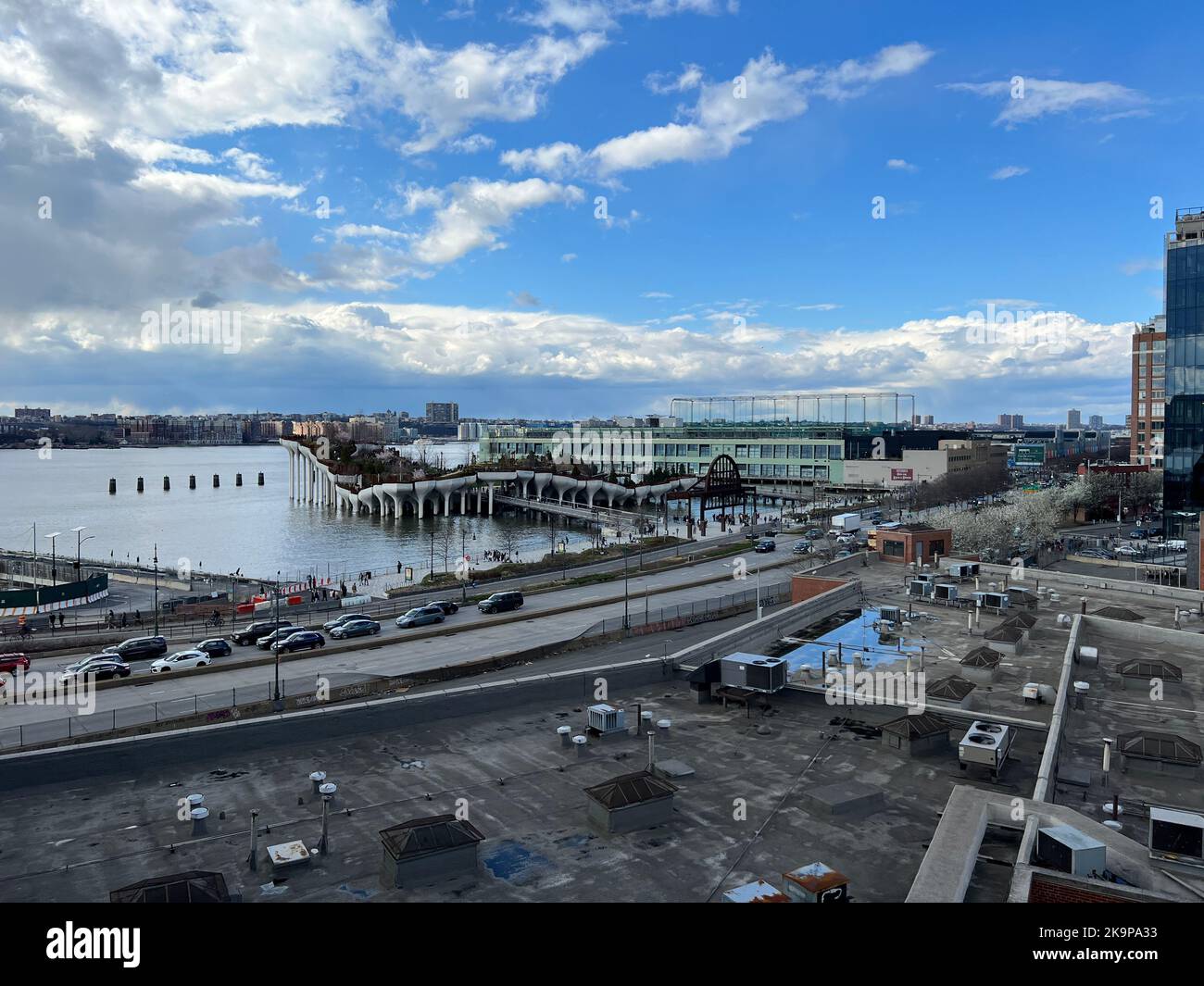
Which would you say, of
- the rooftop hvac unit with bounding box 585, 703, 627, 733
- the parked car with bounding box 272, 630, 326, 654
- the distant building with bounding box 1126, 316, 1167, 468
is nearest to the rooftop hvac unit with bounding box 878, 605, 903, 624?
the rooftop hvac unit with bounding box 585, 703, 627, 733

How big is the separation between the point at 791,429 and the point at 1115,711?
110 metres

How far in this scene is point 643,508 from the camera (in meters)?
110

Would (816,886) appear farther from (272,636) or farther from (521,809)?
(272,636)

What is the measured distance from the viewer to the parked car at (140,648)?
3070 centimetres

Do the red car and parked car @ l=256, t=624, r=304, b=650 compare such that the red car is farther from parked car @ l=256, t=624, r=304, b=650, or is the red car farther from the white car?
parked car @ l=256, t=624, r=304, b=650

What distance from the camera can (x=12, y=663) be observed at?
2980 cm

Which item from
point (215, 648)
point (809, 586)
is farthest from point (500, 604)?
point (809, 586)

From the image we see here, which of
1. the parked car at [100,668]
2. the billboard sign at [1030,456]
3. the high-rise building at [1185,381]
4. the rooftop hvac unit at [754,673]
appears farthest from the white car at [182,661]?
the billboard sign at [1030,456]

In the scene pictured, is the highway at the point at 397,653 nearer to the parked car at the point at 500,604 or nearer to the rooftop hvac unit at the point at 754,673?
the parked car at the point at 500,604

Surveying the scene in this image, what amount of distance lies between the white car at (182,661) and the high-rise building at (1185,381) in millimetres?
52055

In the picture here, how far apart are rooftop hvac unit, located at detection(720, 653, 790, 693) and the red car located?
26.6m
